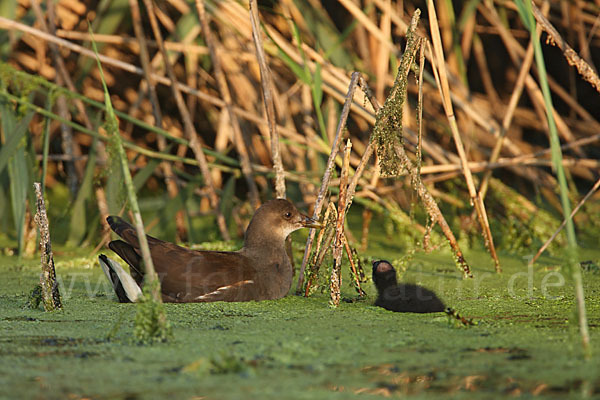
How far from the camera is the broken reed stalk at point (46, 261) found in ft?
8.83

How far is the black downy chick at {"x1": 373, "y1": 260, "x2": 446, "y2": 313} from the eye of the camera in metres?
2.86

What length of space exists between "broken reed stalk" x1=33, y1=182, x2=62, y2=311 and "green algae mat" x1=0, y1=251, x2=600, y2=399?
2.4 inches

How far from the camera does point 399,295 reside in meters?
2.97

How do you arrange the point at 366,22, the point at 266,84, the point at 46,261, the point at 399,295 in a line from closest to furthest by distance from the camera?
the point at 46,261, the point at 399,295, the point at 266,84, the point at 366,22

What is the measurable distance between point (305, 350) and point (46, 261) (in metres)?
1.05

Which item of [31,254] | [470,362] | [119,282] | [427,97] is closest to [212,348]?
[470,362]

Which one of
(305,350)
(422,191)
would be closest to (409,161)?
(422,191)

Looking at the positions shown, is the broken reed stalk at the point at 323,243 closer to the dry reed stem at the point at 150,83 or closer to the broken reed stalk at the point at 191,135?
the broken reed stalk at the point at 191,135

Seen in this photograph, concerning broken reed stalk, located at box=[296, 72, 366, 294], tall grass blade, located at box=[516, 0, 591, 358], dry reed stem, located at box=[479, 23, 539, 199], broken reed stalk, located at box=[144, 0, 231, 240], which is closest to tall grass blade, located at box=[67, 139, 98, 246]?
broken reed stalk, located at box=[144, 0, 231, 240]

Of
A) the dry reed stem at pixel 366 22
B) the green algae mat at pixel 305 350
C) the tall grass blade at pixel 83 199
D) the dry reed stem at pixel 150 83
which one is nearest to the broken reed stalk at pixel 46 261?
the green algae mat at pixel 305 350

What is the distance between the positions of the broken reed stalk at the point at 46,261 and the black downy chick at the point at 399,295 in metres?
1.18

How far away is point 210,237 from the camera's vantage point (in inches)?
178

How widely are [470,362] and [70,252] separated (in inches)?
109

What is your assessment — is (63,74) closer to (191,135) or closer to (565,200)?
(191,135)
